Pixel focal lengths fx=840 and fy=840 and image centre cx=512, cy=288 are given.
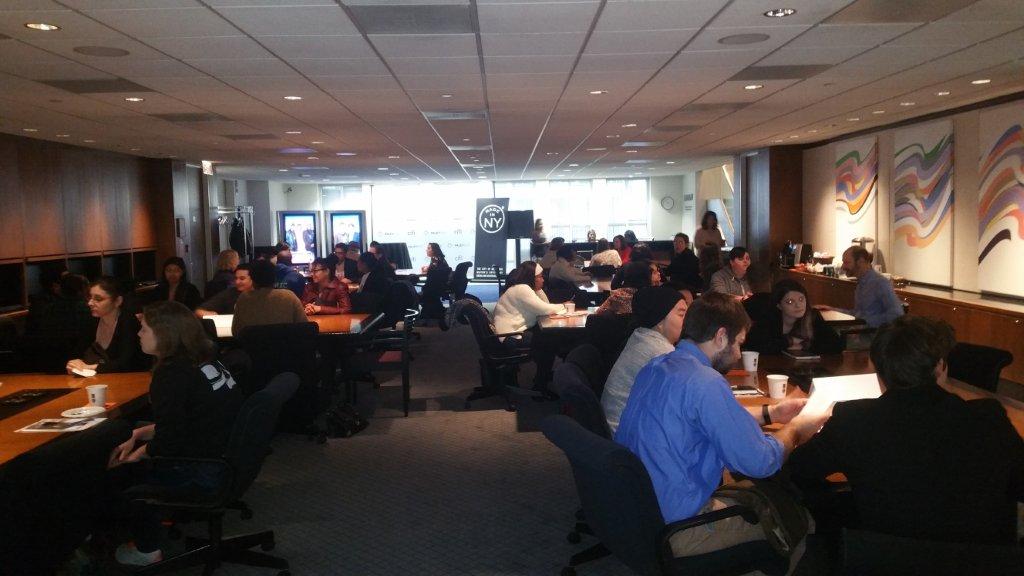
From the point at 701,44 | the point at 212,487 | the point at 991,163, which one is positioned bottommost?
the point at 212,487

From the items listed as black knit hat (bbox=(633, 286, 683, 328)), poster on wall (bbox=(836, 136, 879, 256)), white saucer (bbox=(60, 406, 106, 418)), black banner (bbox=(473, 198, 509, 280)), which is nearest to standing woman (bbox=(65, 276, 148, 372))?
white saucer (bbox=(60, 406, 106, 418))

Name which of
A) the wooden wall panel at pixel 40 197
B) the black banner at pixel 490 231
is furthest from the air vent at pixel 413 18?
the black banner at pixel 490 231

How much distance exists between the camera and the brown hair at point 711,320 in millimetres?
3043

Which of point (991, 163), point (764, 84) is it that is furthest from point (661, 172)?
point (764, 84)

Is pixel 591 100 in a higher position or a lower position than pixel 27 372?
higher

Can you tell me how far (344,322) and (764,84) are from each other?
166 inches

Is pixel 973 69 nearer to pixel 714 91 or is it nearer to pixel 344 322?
pixel 714 91

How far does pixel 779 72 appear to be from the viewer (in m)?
6.58

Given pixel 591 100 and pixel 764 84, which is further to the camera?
pixel 591 100

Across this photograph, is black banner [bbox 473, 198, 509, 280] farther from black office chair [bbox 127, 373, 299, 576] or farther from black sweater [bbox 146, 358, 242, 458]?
black sweater [bbox 146, 358, 242, 458]

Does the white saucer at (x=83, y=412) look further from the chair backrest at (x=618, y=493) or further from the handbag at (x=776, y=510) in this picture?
the handbag at (x=776, y=510)

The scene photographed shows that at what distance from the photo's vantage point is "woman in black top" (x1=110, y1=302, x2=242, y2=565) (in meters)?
3.63

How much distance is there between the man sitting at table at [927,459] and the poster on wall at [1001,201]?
6.74m

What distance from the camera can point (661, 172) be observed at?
21.8 meters
